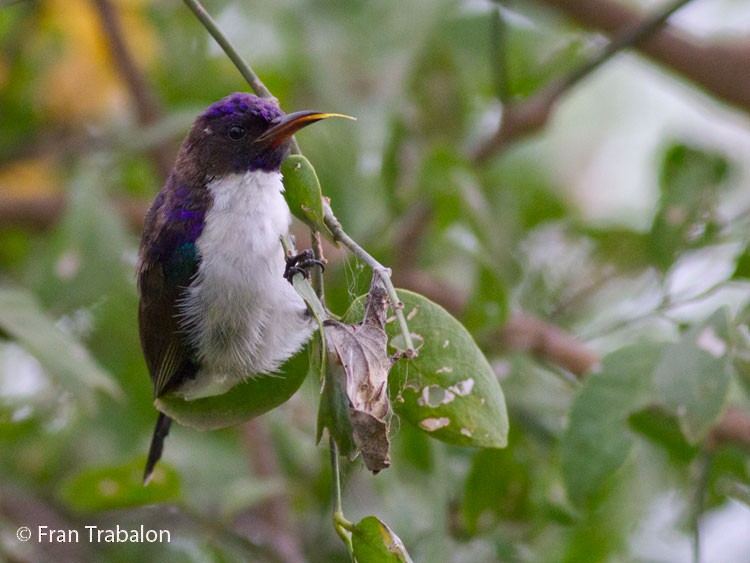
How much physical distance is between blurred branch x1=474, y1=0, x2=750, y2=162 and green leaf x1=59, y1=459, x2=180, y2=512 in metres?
1.21

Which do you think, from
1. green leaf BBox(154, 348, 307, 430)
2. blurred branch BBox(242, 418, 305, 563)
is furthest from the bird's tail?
green leaf BBox(154, 348, 307, 430)

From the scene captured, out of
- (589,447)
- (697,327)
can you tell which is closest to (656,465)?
(589,447)

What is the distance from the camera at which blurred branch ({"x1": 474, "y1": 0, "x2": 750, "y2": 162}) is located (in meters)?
2.62

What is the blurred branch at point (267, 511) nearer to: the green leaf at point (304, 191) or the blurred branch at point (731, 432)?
the blurred branch at point (731, 432)

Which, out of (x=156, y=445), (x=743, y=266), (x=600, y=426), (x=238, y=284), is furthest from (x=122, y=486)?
(x=743, y=266)

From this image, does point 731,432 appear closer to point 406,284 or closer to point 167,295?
point 406,284

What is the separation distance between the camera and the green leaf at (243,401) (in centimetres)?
146

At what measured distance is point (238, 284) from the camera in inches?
73.9

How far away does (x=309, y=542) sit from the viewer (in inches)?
108

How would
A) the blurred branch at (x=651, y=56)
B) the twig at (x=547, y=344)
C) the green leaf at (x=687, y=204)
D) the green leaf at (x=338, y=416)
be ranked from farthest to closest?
1. the blurred branch at (x=651, y=56)
2. the twig at (x=547, y=344)
3. the green leaf at (x=687, y=204)
4. the green leaf at (x=338, y=416)

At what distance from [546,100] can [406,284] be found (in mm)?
594

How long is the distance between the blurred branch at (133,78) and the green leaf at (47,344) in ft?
3.66

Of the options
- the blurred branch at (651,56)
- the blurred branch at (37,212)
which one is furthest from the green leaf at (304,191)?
the blurred branch at (37,212)

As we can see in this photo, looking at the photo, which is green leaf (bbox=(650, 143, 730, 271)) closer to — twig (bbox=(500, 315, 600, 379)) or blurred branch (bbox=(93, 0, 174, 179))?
twig (bbox=(500, 315, 600, 379))
